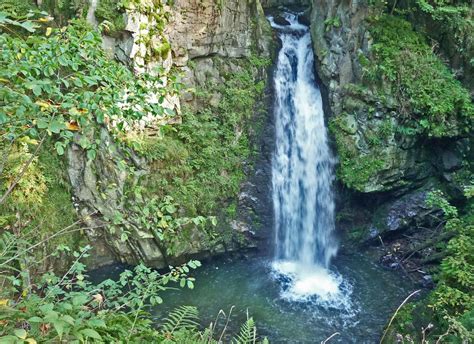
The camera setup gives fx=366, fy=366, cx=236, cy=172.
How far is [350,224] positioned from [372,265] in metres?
1.23

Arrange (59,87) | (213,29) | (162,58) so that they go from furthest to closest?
(213,29)
(162,58)
(59,87)

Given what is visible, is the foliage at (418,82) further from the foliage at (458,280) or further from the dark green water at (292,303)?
the dark green water at (292,303)

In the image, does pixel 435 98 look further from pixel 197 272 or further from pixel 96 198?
pixel 96 198

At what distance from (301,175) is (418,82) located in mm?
3555

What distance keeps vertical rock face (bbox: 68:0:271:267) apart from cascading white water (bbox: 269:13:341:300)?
3.54ft

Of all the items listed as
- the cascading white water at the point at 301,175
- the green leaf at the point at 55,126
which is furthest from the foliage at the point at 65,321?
the cascading white water at the point at 301,175

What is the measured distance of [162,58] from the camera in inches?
321

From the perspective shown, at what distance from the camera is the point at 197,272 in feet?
27.9

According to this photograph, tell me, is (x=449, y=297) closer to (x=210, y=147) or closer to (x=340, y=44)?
(x=210, y=147)

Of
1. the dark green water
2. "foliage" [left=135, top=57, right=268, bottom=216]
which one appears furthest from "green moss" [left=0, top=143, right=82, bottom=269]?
the dark green water

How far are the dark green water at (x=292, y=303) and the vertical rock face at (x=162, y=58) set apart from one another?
90 centimetres

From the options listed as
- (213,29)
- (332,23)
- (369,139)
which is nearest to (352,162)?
(369,139)

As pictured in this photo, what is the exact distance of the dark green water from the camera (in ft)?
22.4

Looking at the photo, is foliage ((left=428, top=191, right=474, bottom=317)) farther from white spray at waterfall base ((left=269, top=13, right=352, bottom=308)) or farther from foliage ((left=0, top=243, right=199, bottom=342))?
foliage ((left=0, top=243, right=199, bottom=342))
